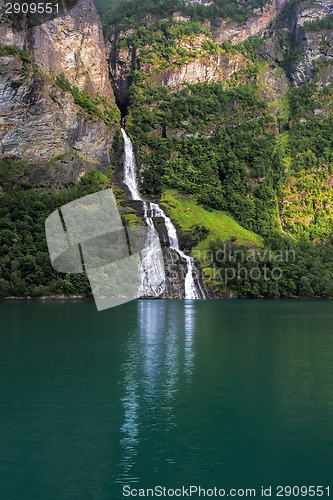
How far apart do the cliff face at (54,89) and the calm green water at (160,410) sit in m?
76.3

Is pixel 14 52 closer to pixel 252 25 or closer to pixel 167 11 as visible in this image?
pixel 167 11

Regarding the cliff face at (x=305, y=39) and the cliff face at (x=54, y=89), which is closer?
the cliff face at (x=54, y=89)

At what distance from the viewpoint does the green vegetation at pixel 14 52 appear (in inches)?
4570

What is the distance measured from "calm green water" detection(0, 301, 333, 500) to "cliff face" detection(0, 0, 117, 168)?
76275 mm

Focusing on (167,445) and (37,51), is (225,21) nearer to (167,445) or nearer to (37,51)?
(37,51)

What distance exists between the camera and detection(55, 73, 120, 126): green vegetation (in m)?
132

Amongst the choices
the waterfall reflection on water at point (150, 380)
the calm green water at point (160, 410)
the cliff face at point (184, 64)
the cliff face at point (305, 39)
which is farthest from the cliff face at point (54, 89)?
the calm green water at point (160, 410)

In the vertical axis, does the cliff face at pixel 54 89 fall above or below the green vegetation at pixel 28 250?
above

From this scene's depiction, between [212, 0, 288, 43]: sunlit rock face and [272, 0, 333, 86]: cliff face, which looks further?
[212, 0, 288, 43]: sunlit rock face

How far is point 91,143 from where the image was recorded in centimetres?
13050

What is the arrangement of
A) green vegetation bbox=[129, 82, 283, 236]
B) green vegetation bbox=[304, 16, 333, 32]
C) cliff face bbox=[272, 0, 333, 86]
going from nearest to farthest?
green vegetation bbox=[129, 82, 283, 236] < cliff face bbox=[272, 0, 333, 86] < green vegetation bbox=[304, 16, 333, 32]

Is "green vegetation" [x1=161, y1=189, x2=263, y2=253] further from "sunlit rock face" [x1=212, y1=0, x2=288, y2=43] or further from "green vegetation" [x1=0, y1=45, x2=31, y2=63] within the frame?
"sunlit rock face" [x1=212, y1=0, x2=288, y2=43]

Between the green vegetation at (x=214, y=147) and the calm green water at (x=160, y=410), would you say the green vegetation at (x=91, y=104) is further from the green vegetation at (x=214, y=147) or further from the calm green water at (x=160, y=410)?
the calm green water at (x=160, y=410)

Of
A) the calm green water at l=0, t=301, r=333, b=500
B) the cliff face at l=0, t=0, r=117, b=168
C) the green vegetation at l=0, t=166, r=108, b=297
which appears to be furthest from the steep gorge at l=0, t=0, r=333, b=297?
the calm green water at l=0, t=301, r=333, b=500
